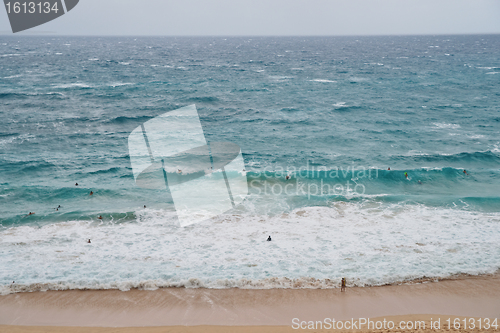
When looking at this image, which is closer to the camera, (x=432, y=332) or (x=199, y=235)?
(x=432, y=332)

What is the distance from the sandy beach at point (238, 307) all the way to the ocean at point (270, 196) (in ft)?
2.25

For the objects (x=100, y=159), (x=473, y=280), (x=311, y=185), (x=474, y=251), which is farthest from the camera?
(x=100, y=159)

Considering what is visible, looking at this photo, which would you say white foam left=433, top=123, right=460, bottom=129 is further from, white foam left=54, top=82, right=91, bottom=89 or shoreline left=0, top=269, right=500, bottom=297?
white foam left=54, top=82, right=91, bottom=89

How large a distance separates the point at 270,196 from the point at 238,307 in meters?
12.6

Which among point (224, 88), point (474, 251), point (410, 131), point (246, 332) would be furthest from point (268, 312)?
point (224, 88)

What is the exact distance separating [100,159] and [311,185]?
21.5m

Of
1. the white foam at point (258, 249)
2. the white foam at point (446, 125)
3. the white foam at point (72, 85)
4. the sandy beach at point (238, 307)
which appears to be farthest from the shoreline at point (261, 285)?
the white foam at point (72, 85)

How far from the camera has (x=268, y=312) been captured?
50.6 feet

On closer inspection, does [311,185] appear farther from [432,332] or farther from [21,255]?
[21,255]

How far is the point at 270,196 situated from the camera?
27422mm

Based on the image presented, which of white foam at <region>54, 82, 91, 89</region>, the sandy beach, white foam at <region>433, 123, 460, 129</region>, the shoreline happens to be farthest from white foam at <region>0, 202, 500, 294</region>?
white foam at <region>54, 82, 91, 89</region>

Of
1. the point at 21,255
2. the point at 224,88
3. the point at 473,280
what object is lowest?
the point at 473,280

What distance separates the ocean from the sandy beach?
69 cm

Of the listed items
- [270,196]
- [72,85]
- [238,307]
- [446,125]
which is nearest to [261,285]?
[238,307]
